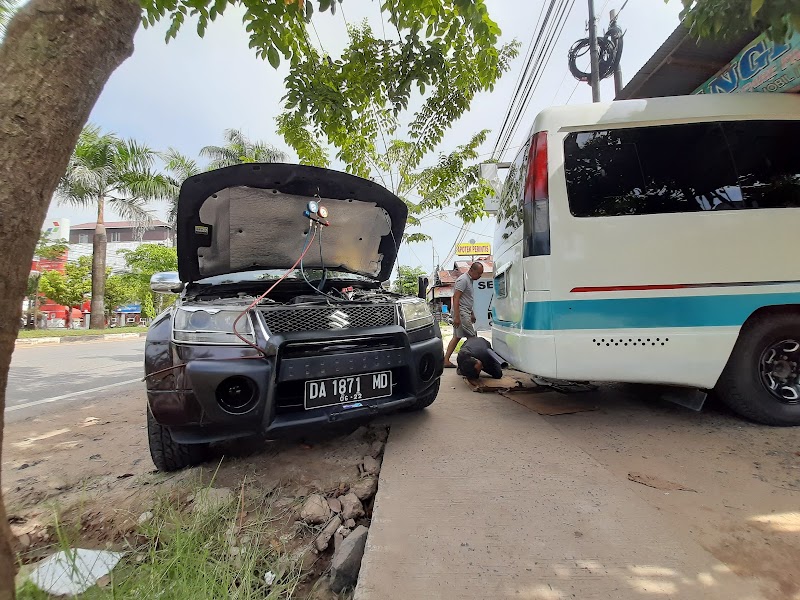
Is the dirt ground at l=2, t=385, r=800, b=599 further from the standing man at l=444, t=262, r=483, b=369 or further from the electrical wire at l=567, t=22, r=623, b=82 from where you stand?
the electrical wire at l=567, t=22, r=623, b=82

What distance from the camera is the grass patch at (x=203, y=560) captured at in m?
1.27

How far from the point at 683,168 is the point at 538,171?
0.93 metres

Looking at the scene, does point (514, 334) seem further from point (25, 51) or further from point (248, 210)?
point (25, 51)

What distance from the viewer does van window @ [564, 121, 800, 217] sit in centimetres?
257

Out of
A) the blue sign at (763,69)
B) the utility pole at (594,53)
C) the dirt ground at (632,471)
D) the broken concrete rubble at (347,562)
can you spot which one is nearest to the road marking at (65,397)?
the dirt ground at (632,471)

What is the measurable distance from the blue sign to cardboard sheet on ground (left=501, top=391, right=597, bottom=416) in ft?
9.66

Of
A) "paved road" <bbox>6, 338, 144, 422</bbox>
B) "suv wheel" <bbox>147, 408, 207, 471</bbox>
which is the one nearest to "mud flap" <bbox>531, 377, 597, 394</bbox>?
"suv wheel" <bbox>147, 408, 207, 471</bbox>

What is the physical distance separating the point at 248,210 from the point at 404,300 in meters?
1.26

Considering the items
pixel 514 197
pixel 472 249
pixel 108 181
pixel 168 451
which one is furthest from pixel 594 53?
pixel 472 249

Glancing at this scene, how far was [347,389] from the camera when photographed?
226cm

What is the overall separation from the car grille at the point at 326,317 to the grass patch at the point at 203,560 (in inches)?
35.2

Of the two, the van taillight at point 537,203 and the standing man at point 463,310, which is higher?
the van taillight at point 537,203

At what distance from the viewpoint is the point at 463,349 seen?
4.41 m

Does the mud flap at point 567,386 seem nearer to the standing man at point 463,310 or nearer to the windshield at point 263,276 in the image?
the standing man at point 463,310
